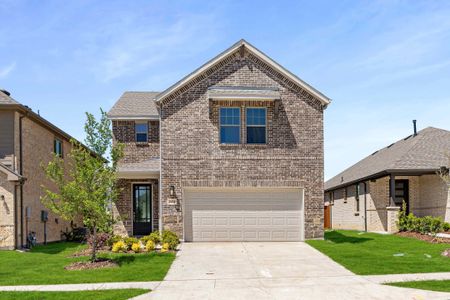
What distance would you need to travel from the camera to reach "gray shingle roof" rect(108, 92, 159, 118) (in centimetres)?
Answer: 2403

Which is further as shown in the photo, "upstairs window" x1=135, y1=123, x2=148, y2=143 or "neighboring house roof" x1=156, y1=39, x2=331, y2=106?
"upstairs window" x1=135, y1=123, x2=148, y2=143

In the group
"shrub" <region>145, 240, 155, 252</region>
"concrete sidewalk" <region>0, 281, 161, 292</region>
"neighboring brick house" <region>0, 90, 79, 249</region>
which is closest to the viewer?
"concrete sidewalk" <region>0, 281, 161, 292</region>

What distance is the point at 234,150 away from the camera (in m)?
20.9

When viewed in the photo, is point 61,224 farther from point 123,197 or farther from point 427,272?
point 427,272

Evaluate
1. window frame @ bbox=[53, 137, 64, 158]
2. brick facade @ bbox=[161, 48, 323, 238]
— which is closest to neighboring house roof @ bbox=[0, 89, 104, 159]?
window frame @ bbox=[53, 137, 64, 158]

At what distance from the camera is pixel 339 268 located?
14.5m

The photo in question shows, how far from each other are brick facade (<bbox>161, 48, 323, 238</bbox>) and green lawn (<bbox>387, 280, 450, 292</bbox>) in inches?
346

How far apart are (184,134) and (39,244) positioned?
935 cm

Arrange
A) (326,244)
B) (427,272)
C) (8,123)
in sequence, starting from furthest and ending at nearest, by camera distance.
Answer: (8,123) → (326,244) → (427,272)

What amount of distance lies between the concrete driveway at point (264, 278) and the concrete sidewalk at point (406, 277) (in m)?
0.35

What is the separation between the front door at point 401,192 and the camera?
2614 cm

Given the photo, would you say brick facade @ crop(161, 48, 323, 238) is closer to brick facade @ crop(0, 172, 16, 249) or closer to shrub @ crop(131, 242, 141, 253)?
shrub @ crop(131, 242, 141, 253)

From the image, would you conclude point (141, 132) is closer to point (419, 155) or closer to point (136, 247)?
point (136, 247)

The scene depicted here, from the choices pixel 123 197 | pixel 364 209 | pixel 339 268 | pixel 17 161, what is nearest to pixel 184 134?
pixel 123 197
